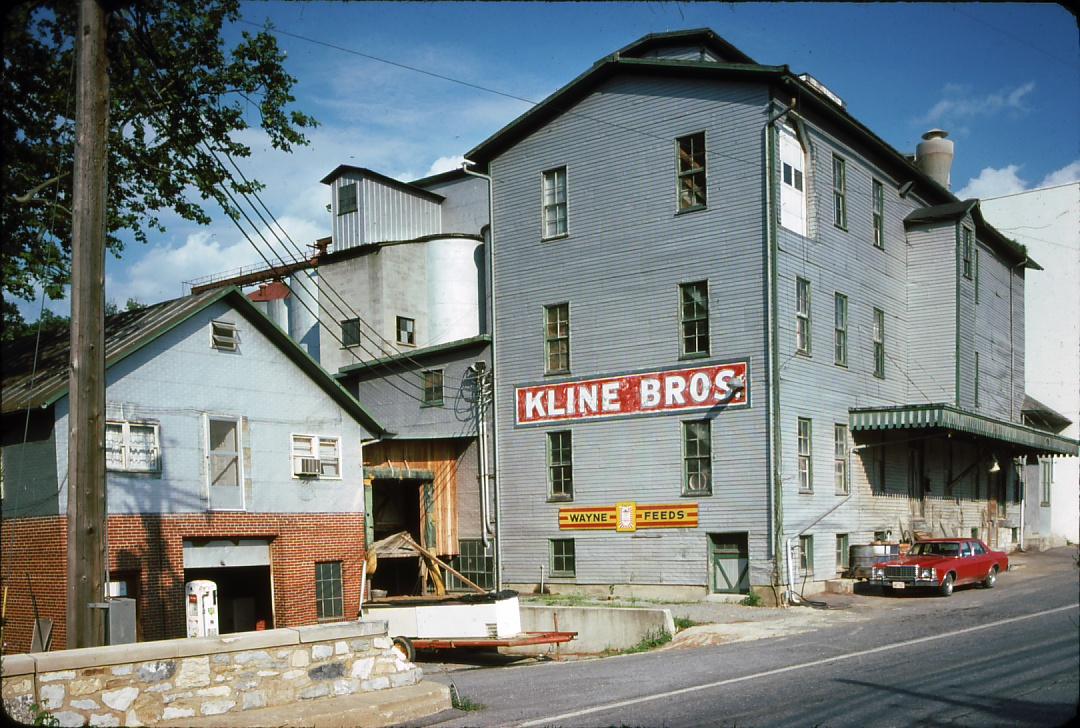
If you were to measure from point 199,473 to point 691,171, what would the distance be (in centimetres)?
1564

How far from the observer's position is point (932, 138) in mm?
43406

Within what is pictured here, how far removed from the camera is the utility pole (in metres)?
11.3

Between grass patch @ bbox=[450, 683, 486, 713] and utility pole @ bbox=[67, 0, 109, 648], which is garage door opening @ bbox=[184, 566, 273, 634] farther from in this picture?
utility pole @ bbox=[67, 0, 109, 648]

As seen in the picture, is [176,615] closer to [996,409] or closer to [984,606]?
[984,606]

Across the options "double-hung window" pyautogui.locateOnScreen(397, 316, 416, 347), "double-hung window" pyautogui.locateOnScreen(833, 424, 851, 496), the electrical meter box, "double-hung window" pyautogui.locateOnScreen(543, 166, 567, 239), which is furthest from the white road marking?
"double-hung window" pyautogui.locateOnScreen(397, 316, 416, 347)

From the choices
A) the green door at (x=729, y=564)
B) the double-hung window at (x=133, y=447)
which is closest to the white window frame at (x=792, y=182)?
the green door at (x=729, y=564)

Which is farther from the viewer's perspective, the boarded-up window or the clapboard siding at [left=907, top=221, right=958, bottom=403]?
the clapboard siding at [left=907, top=221, right=958, bottom=403]

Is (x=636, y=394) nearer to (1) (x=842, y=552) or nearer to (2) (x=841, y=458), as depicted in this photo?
(2) (x=841, y=458)

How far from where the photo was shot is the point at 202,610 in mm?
19000

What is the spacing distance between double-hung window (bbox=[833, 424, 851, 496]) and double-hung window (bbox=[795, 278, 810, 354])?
3.06 m

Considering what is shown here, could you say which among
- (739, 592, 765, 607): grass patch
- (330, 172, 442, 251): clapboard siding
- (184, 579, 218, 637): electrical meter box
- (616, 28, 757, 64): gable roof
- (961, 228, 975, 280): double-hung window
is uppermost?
(616, 28, 757, 64): gable roof

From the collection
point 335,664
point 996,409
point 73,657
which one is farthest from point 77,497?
point 996,409

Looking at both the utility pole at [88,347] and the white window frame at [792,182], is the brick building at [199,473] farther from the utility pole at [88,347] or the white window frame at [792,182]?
the white window frame at [792,182]

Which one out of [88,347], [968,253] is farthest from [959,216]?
[88,347]
